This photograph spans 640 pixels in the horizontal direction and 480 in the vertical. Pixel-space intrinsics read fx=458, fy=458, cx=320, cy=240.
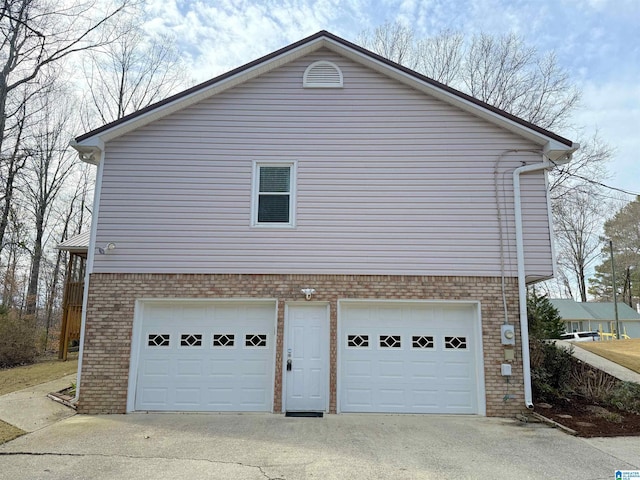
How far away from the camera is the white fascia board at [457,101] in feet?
30.3

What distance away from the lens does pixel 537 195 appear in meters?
9.38

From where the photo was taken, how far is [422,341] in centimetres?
909

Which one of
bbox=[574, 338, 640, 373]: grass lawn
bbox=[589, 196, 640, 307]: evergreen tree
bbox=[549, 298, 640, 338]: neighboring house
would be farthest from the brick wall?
bbox=[589, 196, 640, 307]: evergreen tree

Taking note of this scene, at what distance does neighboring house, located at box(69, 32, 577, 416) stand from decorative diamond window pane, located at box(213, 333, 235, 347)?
3 cm

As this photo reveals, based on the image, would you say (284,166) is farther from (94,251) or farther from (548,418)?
(548,418)

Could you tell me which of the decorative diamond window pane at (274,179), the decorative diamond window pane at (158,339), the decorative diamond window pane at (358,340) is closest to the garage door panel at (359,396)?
the decorative diamond window pane at (358,340)

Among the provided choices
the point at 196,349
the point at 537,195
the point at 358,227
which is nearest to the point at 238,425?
the point at 196,349

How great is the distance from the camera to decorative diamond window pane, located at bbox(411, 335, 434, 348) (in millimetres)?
9062

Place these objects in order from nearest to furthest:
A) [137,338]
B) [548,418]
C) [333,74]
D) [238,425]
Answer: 1. [238,425]
2. [548,418]
3. [137,338]
4. [333,74]

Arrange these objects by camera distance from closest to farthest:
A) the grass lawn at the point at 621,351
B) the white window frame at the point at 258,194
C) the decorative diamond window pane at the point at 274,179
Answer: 1. the white window frame at the point at 258,194
2. the decorative diamond window pane at the point at 274,179
3. the grass lawn at the point at 621,351

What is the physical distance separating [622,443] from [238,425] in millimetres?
5953

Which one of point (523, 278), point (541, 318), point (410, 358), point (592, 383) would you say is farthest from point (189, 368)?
point (541, 318)

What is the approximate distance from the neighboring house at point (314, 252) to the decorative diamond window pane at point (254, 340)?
0.19ft

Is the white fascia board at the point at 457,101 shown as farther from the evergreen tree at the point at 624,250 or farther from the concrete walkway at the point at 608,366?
the evergreen tree at the point at 624,250
